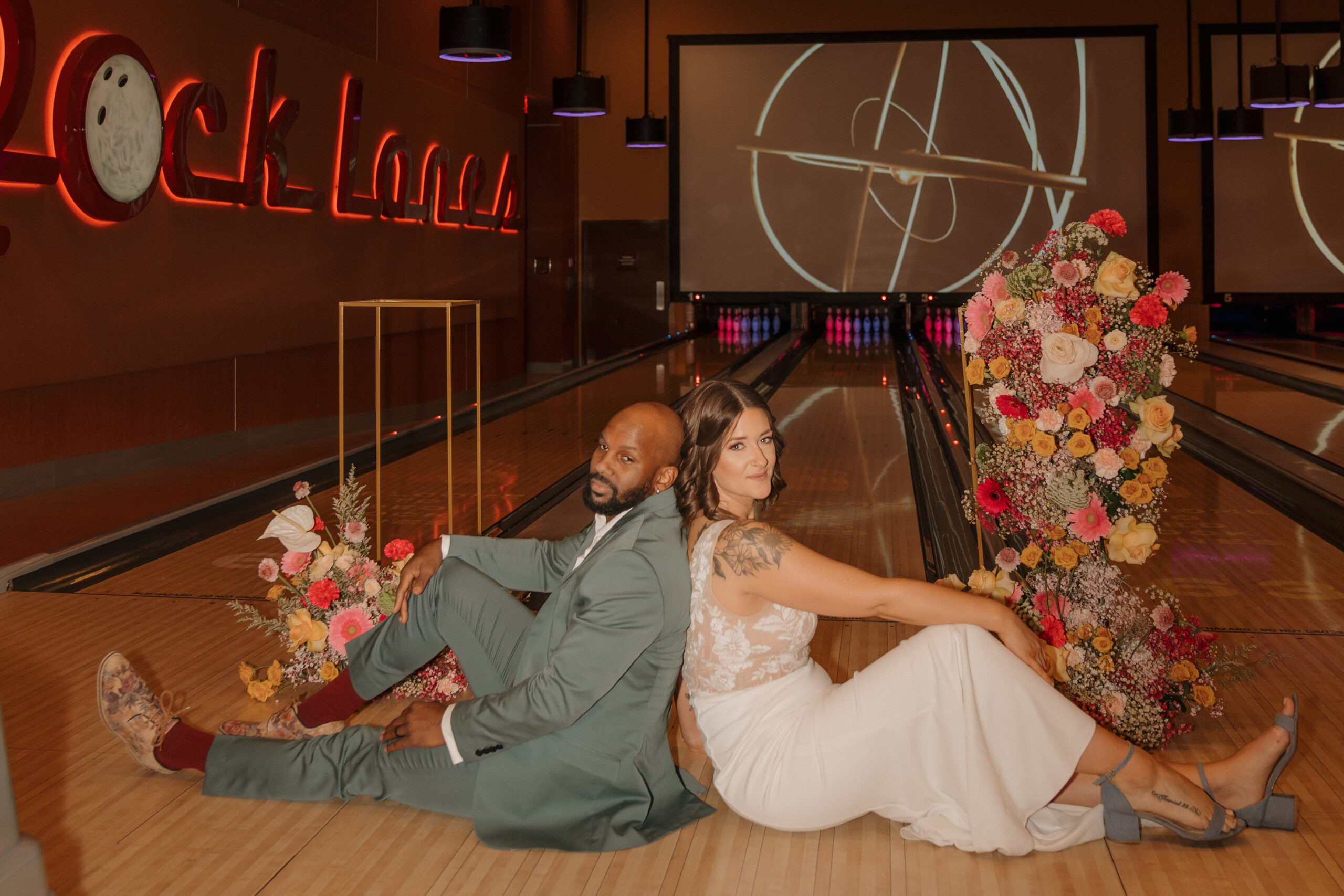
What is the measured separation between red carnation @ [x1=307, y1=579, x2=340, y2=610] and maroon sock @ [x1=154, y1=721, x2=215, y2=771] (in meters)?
0.47

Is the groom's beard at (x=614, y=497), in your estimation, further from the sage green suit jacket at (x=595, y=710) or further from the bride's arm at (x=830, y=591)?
the bride's arm at (x=830, y=591)

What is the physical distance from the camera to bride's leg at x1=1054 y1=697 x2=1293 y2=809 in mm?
1949

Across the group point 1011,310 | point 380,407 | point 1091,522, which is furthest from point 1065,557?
point 380,407

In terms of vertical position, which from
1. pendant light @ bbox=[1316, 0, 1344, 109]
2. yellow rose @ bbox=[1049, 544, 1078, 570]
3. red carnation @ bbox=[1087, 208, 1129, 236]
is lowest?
yellow rose @ bbox=[1049, 544, 1078, 570]

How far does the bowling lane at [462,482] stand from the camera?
3.60 meters

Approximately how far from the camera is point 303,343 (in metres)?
7.49

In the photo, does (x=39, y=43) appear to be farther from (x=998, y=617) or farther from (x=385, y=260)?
(x=998, y=617)

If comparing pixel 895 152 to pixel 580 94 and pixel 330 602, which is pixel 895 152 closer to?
pixel 580 94

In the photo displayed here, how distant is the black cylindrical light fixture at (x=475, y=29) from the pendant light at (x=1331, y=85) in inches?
203

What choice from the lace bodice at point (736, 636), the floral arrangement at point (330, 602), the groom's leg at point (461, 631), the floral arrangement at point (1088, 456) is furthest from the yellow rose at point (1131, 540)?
the floral arrangement at point (330, 602)

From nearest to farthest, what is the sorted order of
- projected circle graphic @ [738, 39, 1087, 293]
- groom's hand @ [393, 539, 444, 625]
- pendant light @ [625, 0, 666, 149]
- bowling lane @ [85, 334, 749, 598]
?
1. groom's hand @ [393, 539, 444, 625]
2. bowling lane @ [85, 334, 749, 598]
3. pendant light @ [625, 0, 666, 149]
4. projected circle graphic @ [738, 39, 1087, 293]

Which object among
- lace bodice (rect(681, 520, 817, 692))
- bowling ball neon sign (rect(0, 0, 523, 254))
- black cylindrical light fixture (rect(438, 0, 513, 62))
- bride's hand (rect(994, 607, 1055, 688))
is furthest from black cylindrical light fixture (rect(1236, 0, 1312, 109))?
lace bodice (rect(681, 520, 817, 692))

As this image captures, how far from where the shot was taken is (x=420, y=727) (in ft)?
6.35

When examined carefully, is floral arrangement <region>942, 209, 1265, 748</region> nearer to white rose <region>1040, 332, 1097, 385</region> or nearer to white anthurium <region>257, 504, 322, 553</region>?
white rose <region>1040, 332, 1097, 385</region>
